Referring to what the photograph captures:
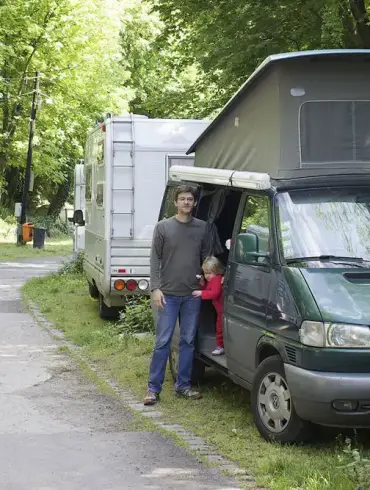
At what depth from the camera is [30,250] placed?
35875mm

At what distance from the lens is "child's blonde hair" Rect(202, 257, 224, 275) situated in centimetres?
859

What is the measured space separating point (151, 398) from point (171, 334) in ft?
2.03

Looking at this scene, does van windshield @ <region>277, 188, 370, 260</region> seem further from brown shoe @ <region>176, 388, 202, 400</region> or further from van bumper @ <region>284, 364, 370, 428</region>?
brown shoe @ <region>176, 388, 202, 400</region>

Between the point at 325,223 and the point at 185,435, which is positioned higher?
the point at 325,223

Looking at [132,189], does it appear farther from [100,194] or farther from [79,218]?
[79,218]

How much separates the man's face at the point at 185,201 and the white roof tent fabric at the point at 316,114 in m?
0.86

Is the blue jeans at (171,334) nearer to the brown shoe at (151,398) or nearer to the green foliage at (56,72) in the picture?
the brown shoe at (151,398)

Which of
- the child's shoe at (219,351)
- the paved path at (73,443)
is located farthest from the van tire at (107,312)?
the child's shoe at (219,351)

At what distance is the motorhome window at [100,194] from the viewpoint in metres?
14.5

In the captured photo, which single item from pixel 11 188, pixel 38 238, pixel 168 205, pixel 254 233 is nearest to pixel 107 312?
pixel 168 205

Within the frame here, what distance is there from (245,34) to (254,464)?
37.2ft

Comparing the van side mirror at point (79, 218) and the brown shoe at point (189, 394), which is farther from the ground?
the van side mirror at point (79, 218)

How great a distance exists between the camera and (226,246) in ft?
30.8

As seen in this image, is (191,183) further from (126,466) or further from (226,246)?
(126,466)
